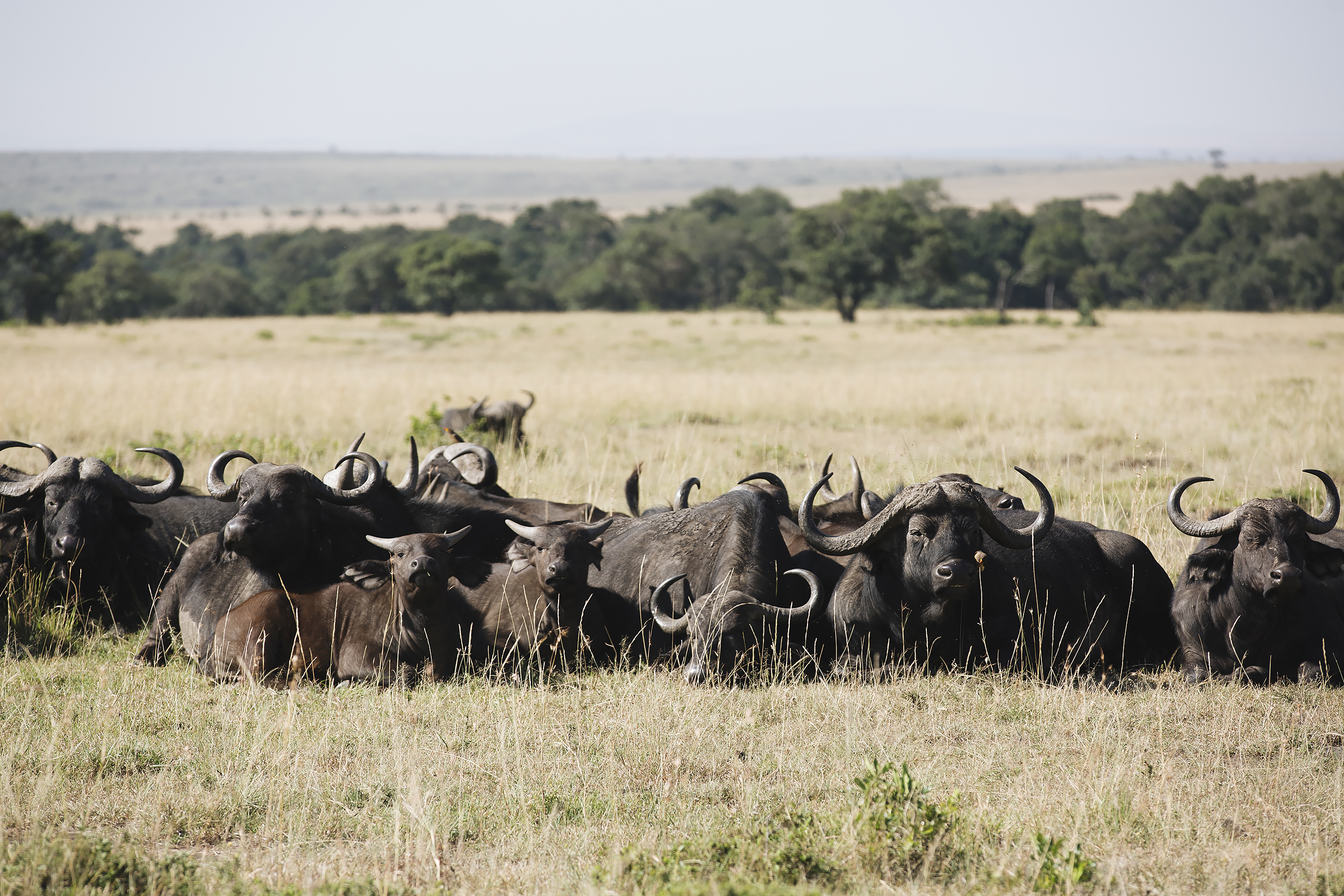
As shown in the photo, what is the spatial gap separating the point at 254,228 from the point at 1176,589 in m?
211

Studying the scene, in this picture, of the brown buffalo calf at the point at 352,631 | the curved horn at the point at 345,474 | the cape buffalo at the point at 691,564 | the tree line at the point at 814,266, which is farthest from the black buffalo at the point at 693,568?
the tree line at the point at 814,266

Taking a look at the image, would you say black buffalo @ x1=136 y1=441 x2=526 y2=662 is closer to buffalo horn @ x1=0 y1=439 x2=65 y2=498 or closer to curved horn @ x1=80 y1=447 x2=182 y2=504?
curved horn @ x1=80 y1=447 x2=182 y2=504

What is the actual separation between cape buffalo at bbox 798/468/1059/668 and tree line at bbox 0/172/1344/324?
4594 centimetres

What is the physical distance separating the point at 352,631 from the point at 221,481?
192 centimetres

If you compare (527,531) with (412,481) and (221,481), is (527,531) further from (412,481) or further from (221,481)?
(221,481)

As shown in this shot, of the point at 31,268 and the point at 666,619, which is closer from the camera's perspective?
the point at 666,619

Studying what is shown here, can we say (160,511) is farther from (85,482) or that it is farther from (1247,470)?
(1247,470)

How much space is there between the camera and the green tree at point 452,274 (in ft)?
226

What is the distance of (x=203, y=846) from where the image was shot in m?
4.79

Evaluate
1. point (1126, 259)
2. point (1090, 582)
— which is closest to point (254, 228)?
point (1126, 259)

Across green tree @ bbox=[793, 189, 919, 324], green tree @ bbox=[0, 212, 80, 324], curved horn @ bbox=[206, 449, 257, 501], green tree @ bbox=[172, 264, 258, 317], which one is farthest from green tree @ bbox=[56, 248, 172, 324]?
curved horn @ bbox=[206, 449, 257, 501]

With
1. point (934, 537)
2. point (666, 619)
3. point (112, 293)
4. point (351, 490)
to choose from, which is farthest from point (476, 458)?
point (112, 293)

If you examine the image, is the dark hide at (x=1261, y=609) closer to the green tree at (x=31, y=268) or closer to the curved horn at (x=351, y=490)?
the curved horn at (x=351, y=490)

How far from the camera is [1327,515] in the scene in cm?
704
